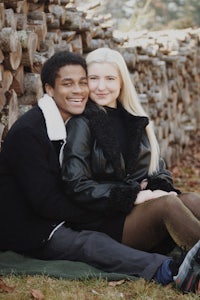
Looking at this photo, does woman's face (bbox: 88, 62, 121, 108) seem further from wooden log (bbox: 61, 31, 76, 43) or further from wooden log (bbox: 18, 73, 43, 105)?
wooden log (bbox: 61, 31, 76, 43)

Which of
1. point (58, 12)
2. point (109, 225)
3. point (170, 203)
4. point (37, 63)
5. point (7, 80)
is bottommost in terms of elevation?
point (109, 225)

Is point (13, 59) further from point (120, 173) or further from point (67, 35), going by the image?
point (67, 35)

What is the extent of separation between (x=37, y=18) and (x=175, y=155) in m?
5.14

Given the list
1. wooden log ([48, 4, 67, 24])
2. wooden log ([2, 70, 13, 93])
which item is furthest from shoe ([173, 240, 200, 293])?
wooden log ([48, 4, 67, 24])

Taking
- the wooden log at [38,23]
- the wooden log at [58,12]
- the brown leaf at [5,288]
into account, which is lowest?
the brown leaf at [5,288]

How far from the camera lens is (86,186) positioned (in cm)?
362

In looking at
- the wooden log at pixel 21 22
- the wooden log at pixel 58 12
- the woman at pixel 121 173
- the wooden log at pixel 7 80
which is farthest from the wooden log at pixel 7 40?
the wooden log at pixel 58 12

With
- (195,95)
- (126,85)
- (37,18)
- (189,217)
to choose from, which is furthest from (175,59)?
(189,217)

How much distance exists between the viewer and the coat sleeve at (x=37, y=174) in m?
3.62

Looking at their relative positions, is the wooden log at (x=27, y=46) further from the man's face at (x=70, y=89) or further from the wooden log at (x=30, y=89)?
the man's face at (x=70, y=89)

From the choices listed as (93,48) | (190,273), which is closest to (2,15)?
(190,273)

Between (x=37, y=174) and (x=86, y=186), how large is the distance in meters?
0.29

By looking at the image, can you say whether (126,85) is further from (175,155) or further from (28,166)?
(175,155)

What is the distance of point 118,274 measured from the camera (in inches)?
141
